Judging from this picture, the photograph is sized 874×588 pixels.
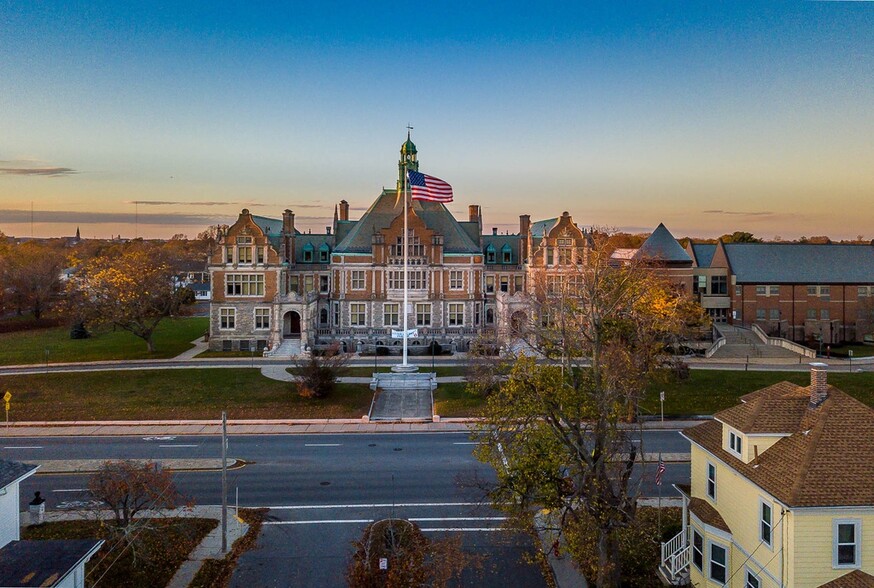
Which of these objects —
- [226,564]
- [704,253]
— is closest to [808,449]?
[226,564]

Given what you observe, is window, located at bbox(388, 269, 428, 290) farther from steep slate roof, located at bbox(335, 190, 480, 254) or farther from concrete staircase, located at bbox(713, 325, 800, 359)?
concrete staircase, located at bbox(713, 325, 800, 359)

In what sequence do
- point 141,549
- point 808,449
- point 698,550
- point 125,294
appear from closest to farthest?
point 808,449 < point 698,550 < point 141,549 < point 125,294

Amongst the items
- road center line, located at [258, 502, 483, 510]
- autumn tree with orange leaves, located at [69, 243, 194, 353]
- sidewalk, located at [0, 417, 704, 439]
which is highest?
autumn tree with orange leaves, located at [69, 243, 194, 353]

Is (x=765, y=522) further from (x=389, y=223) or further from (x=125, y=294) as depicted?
(x=125, y=294)

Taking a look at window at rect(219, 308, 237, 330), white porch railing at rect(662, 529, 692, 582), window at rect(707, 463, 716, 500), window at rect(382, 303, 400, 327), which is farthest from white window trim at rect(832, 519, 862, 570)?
window at rect(219, 308, 237, 330)

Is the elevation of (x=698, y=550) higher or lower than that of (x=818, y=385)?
lower

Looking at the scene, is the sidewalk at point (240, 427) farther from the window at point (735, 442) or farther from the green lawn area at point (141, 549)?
the window at point (735, 442)

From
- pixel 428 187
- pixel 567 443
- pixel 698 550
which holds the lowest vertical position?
pixel 698 550
